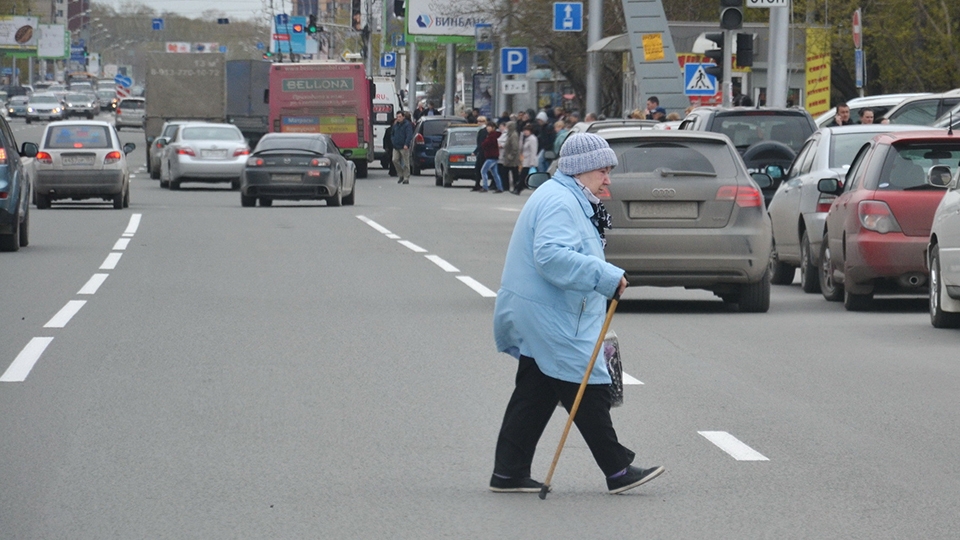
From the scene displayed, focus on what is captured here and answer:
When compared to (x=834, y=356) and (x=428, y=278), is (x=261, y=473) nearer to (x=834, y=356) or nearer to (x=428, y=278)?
(x=834, y=356)

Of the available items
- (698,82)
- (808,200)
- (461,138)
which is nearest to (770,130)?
(808,200)

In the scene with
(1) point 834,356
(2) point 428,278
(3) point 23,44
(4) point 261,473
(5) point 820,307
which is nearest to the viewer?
(4) point 261,473

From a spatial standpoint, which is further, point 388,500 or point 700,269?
point 700,269

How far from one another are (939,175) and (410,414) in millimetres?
6107

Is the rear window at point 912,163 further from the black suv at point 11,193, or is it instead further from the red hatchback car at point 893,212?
the black suv at point 11,193

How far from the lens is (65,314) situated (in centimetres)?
1448

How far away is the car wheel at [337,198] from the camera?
3378 centimetres

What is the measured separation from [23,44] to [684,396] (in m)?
169

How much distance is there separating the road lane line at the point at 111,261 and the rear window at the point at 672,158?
6.62 meters

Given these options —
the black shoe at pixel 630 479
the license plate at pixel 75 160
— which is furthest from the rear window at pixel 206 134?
the black shoe at pixel 630 479

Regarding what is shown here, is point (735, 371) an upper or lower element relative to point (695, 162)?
lower

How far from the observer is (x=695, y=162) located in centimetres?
1490

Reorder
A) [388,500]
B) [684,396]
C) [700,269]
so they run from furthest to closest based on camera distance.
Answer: [700,269] < [684,396] < [388,500]

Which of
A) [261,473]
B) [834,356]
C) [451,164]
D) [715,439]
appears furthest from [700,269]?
[451,164]
